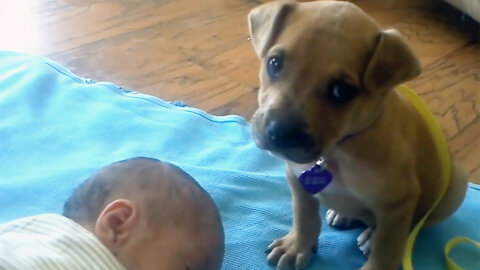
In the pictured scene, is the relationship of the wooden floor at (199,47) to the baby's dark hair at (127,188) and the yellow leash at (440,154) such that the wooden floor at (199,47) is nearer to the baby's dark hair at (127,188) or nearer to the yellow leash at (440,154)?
the yellow leash at (440,154)

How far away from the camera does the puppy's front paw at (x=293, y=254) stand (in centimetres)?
121

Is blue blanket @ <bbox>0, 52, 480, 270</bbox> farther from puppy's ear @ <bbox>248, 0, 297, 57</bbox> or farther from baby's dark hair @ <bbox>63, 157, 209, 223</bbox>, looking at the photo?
puppy's ear @ <bbox>248, 0, 297, 57</bbox>

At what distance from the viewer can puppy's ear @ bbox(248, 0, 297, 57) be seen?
102 centimetres

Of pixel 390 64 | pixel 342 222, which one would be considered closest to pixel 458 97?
pixel 342 222

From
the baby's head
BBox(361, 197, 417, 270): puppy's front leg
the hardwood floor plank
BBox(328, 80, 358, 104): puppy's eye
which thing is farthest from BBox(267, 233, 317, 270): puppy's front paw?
the hardwood floor plank

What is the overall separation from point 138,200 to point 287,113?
0.76ft

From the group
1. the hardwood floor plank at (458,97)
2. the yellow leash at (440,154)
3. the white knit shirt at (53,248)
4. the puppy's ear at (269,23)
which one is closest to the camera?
the white knit shirt at (53,248)

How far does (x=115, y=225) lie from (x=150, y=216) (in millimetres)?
48

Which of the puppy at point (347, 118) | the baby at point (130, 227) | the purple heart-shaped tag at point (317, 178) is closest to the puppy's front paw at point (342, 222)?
the puppy at point (347, 118)

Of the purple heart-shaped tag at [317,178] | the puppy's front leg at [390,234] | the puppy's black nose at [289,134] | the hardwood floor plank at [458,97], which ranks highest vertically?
the puppy's black nose at [289,134]

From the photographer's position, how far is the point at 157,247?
96 cm

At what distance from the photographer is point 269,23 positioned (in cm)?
104

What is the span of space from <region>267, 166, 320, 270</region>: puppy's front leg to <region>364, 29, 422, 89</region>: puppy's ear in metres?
0.25

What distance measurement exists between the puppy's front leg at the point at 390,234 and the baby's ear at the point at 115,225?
379mm
